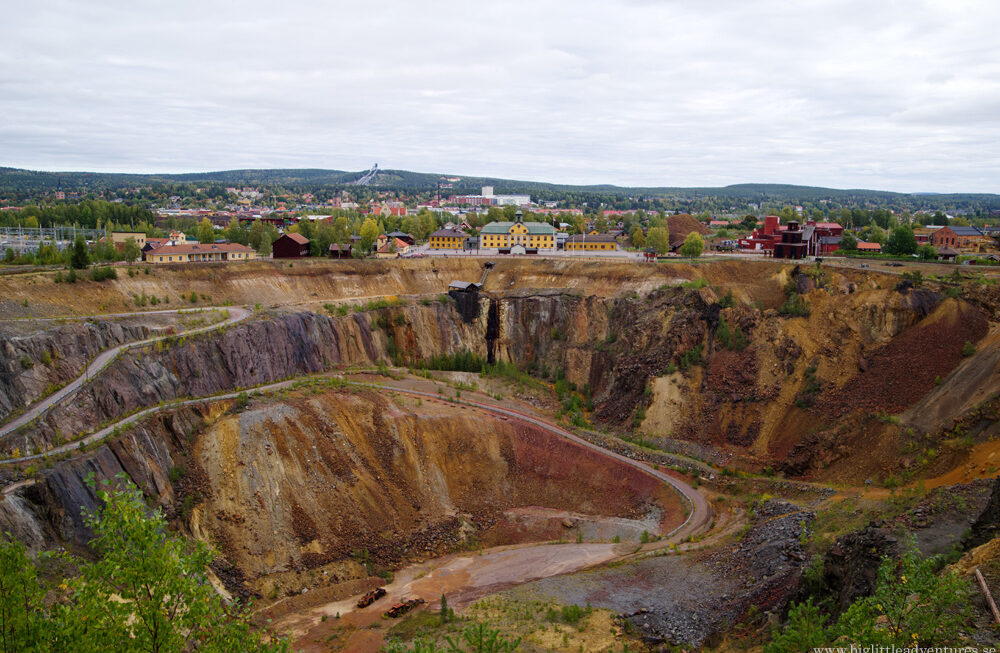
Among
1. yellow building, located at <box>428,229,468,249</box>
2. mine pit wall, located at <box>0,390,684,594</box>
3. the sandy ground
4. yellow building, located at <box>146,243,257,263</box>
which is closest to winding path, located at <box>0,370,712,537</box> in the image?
mine pit wall, located at <box>0,390,684,594</box>

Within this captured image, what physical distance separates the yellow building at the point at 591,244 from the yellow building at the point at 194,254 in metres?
46.1

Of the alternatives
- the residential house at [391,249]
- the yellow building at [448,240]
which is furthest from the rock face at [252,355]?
the yellow building at [448,240]

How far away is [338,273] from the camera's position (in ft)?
259

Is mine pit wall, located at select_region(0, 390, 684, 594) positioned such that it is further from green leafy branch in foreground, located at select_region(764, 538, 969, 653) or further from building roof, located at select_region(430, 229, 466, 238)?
building roof, located at select_region(430, 229, 466, 238)

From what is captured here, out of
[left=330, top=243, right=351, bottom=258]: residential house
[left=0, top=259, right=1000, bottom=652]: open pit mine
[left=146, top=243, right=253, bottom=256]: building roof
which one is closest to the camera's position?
[left=0, top=259, right=1000, bottom=652]: open pit mine

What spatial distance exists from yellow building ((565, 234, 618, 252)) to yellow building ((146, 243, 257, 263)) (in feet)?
151

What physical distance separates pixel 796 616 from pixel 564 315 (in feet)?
181

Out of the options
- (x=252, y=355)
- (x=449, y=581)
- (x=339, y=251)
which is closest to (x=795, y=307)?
(x=449, y=581)

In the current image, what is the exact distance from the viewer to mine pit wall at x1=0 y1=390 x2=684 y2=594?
111 feet

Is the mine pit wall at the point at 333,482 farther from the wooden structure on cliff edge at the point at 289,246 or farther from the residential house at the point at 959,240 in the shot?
the residential house at the point at 959,240

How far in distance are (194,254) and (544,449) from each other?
51.1 meters

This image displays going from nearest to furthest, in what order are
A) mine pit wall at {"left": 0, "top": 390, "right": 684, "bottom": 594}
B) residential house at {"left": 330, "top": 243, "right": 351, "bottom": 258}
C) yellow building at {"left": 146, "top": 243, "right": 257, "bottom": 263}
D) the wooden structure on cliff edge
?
mine pit wall at {"left": 0, "top": 390, "right": 684, "bottom": 594}
yellow building at {"left": 146, "top": 243, "right": 257, "bottom": 263}
the wooden structure on cliff edge
residential house at {"left": 330, "top": 243, "right": 351, "bottom": 258}

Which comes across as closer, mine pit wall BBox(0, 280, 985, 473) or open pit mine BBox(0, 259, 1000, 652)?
open pit mine BBox(0, 259, 1000, 652)

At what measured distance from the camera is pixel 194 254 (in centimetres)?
7788
